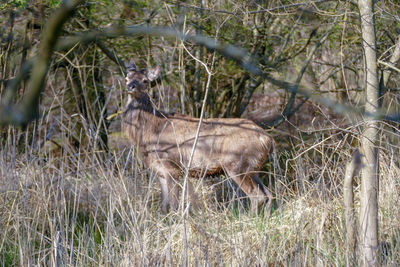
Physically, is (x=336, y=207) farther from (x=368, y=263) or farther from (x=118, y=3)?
(x=118, y=3)

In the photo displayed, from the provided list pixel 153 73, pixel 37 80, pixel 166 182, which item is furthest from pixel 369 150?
pixel 153 73

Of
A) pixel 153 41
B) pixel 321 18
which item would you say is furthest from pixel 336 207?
pixel 153 41

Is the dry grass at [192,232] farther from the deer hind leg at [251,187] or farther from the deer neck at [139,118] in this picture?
the deer neck at [139,118]

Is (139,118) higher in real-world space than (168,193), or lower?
higher

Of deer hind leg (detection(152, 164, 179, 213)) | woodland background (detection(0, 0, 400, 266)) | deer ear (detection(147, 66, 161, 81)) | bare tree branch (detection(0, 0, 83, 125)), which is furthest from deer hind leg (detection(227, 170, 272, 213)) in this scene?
bare tree branch (detection(0, 0, 83, 125))

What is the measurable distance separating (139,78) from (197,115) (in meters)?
1.19

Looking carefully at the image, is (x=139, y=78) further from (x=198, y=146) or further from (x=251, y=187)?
(x=251, y=187)

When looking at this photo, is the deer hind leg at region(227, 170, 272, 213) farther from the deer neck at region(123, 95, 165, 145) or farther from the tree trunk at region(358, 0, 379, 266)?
the tree trunk at region(358, 0, 379, 266)

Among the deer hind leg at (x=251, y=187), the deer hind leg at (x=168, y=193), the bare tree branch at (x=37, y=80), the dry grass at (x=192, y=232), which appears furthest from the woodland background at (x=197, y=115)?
the bare tree branch at (x=37, y=80)

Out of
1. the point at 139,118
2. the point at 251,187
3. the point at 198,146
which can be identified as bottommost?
the point at 251,187

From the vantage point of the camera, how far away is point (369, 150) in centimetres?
367

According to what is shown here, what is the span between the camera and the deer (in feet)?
20.7

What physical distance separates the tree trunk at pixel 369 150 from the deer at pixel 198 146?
2.26m

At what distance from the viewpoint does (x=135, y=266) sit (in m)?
3.87
